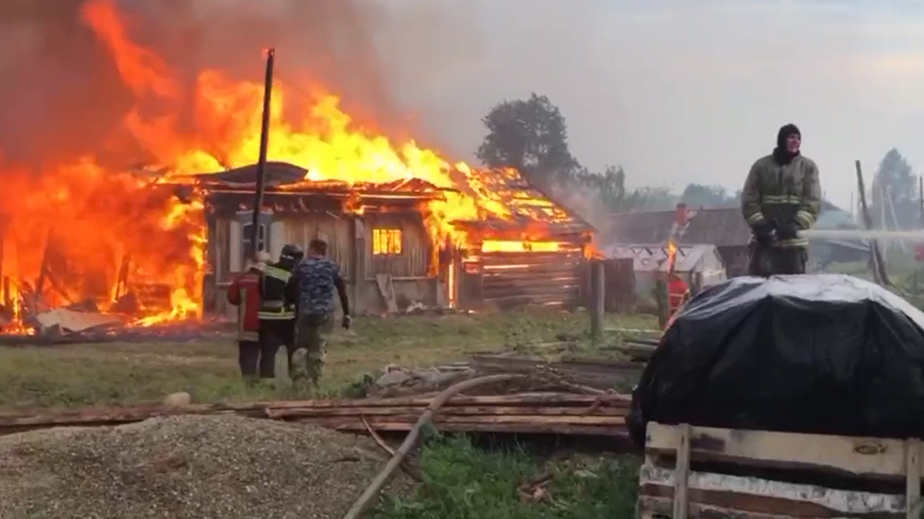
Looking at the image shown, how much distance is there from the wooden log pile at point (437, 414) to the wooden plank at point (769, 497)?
5.13ft

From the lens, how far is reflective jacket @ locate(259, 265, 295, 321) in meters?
11.8

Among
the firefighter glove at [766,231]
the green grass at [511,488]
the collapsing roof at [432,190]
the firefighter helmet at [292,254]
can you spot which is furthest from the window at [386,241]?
the green grass at [511,488]

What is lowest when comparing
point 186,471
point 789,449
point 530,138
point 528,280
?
point 186,471

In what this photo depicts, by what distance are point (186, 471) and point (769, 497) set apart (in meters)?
3.78

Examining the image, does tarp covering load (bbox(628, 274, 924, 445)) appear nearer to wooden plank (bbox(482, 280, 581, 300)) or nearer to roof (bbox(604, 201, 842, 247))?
wooden plank (bbox(482, 280, 581, 300))

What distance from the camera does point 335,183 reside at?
2267 cm

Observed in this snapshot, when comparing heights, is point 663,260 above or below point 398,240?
below

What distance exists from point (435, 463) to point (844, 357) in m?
2.85

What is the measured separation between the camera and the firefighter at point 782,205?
342 inches

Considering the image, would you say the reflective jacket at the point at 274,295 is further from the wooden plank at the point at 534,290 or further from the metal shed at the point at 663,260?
the metal shed at the point at 663,260

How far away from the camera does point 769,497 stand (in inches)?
202

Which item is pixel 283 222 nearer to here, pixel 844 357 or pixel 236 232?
pixel 236 232

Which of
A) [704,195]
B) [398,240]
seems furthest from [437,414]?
[704,195]

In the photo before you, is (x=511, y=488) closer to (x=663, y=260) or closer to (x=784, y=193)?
(x=784, y=193)
